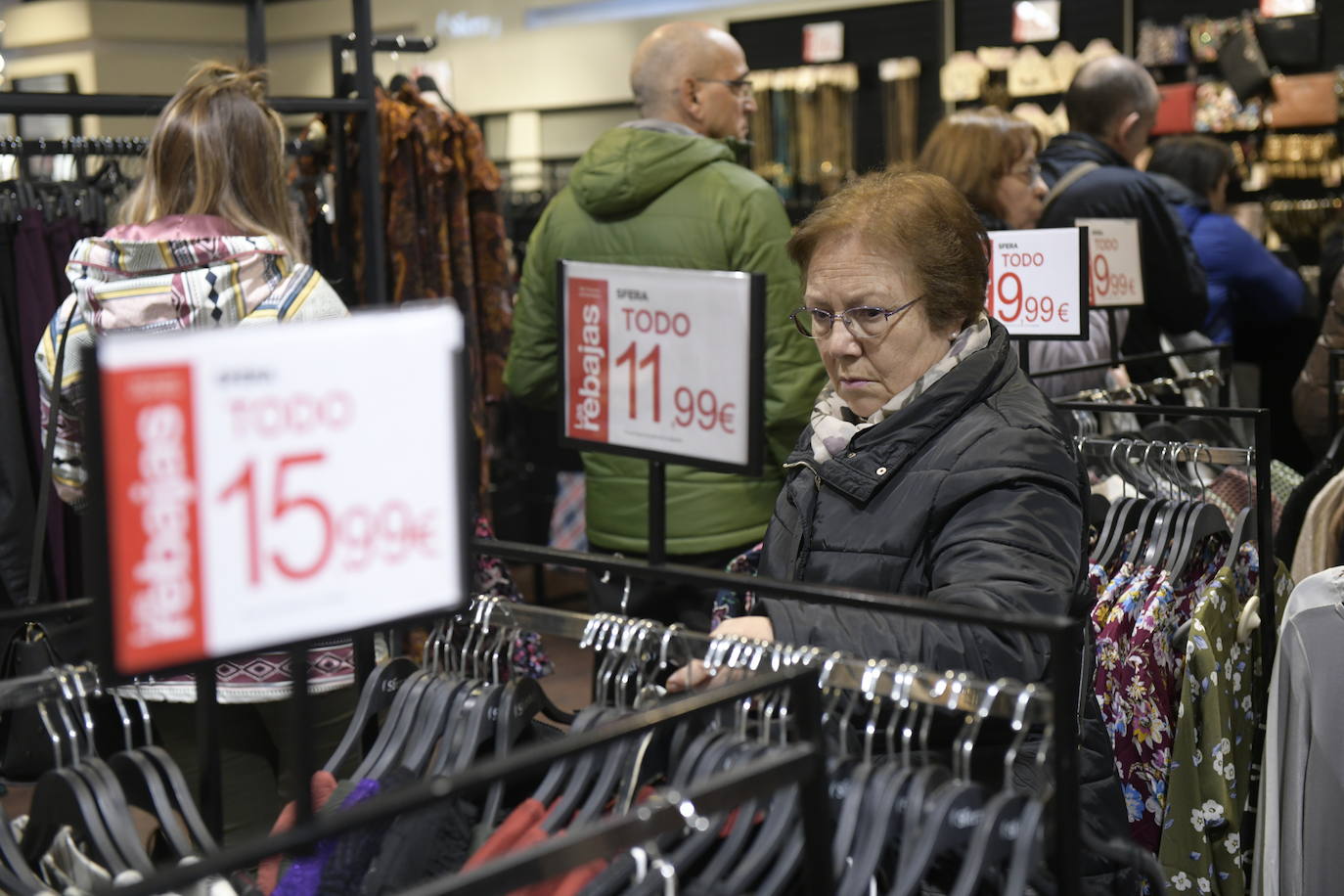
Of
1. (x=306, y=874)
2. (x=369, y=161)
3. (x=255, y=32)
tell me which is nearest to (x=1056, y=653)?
(x=306, y=874)

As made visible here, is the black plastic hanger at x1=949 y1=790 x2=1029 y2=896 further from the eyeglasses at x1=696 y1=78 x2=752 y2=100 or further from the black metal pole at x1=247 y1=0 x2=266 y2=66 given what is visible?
→ the black metal pole at x1=247 y1=0 x2=266 y2=66

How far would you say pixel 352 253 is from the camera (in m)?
4.02

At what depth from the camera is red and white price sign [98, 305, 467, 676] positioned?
99 centimetres

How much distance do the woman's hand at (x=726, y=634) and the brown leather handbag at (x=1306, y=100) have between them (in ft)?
21.3

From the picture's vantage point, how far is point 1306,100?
7.03 meters

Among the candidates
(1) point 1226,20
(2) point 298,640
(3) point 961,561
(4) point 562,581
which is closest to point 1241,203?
(1) point 1226,20

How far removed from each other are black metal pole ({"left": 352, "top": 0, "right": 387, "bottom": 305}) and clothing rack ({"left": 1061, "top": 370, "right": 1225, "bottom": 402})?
1.69 m

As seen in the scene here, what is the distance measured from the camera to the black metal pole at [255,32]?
386cm

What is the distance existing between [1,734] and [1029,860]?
1777 mm

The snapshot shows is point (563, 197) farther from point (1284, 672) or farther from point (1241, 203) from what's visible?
point (1241, 203)

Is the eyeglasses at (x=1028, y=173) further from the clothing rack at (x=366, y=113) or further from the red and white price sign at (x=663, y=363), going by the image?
the red and white price sign at (x=663, y=363)

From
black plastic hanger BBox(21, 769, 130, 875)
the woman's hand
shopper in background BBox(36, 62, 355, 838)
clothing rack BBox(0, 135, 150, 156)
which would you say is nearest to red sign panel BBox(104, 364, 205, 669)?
black plastic hanger BBox(21, 769, 130, 875)

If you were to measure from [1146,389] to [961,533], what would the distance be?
6.87ft

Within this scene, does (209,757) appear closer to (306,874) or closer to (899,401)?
(306,874)
